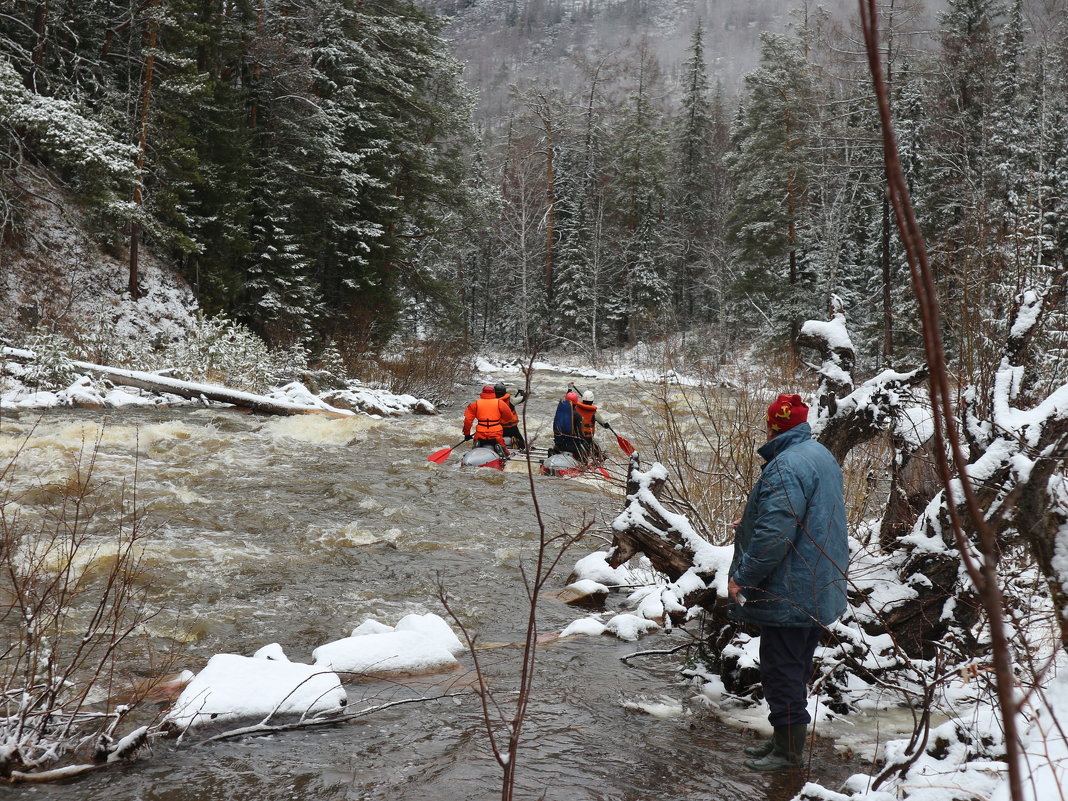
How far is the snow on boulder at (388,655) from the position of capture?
4586mm

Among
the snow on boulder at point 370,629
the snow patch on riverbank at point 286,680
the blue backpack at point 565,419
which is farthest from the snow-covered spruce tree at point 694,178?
the snow patch on riverbank at point 286,680

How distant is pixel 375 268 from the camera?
2362cm

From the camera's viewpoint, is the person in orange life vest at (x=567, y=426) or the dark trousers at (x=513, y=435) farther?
the dark trousers at (x=513, y=435)

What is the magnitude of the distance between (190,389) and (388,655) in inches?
438

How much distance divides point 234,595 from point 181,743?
8.53 ft

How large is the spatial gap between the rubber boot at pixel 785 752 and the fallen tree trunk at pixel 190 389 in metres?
12.2

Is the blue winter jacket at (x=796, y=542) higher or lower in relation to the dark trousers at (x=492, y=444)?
higher

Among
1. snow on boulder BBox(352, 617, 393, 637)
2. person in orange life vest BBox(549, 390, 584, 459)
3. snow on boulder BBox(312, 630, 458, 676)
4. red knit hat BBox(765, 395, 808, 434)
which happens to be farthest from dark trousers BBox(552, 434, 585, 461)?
red knit hat BBox(765, 395, 808, 434)

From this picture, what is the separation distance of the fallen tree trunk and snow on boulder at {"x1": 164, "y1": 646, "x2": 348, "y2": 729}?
10.7 metres

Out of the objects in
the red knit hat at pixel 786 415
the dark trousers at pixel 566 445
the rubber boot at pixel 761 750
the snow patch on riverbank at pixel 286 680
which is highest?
the red knit hat at pixel 786 415

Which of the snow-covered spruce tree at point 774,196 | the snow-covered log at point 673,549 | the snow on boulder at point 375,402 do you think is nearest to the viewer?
the snow-covered log at point 673,549

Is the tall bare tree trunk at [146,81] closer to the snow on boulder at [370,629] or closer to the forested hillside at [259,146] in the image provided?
the forested hillside at [259,146]

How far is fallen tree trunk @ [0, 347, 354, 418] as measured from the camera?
1352 cm

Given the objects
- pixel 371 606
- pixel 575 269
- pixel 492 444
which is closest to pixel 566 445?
pixel 492 444
